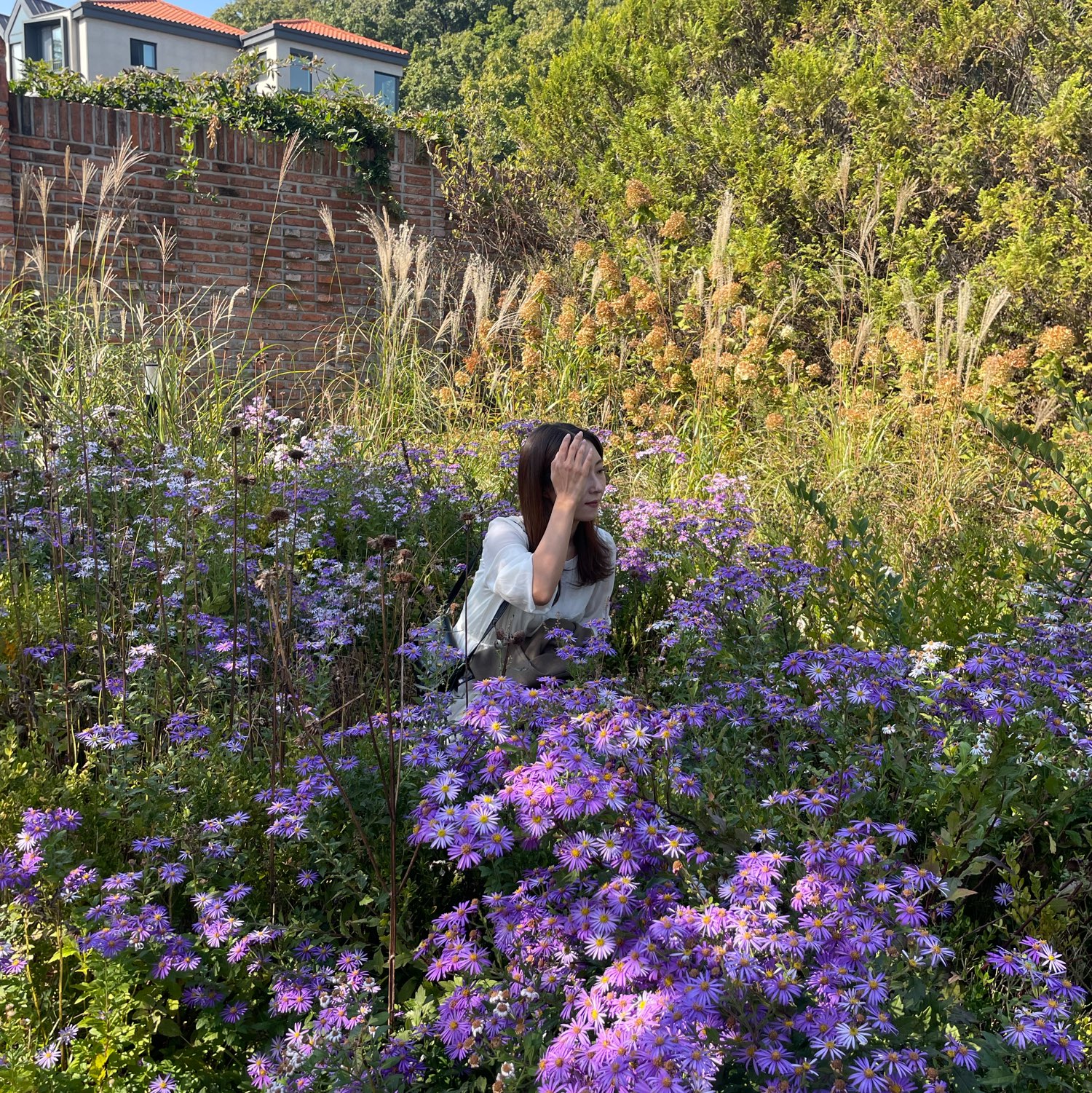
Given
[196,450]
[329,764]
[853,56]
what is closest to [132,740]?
[329,764]

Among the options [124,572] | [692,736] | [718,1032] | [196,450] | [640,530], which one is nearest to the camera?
[718,1032]

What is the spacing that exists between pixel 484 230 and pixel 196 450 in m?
5.02

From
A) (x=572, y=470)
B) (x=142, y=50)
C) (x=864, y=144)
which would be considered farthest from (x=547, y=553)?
(x=142, y=50)

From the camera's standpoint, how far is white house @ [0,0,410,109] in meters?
31.4

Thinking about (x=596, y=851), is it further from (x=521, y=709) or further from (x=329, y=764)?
(x=329, y=764)

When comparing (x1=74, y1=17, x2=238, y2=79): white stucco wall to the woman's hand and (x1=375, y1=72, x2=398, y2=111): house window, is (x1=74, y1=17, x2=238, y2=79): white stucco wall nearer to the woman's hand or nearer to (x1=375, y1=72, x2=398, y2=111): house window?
(x1=375, y1=72, x2=398, y2=111): house window

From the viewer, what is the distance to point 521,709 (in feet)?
5.67

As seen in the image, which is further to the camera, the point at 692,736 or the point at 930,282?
A: the point at 930,282

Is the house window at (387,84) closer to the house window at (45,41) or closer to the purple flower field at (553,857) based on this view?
the house window at (45,41)

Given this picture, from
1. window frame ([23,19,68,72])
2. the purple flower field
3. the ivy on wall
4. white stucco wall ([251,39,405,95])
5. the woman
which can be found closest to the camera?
the purple flower field

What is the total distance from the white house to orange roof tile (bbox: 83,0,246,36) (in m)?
0.03

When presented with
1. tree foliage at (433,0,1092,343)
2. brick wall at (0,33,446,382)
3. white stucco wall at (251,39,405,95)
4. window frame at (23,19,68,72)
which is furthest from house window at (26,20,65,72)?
tree foliage at (433,0,1092,343)

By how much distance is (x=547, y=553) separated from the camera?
2.60m

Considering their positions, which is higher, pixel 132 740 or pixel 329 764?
pixel 329 764
